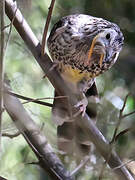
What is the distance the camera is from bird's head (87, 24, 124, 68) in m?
2.43

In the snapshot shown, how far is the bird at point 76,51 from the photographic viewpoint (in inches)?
97.7

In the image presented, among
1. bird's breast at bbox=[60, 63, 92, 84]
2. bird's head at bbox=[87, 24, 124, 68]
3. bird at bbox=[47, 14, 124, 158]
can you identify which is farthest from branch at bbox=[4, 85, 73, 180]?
bird's head at bbox=[87, 24, 124, 68]

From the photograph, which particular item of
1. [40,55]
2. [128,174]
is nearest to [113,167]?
[128,174]

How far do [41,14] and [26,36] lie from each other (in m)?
1.58

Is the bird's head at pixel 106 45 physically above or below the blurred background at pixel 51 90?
above

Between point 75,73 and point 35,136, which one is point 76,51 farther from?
point 35,136

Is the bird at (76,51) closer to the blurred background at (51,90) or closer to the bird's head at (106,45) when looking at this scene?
the bird's head at (106,45)

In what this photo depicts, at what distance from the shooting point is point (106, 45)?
243cm

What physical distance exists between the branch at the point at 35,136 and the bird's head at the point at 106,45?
54 cm

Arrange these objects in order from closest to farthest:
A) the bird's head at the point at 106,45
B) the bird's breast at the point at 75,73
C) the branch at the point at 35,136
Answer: the branch at the point at 35,136
the bird's head at the point at 106,45
the bird's breast at the point at 75,73

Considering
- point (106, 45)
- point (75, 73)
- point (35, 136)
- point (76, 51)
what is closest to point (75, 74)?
point (75, 73)

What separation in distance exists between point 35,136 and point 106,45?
618 mm

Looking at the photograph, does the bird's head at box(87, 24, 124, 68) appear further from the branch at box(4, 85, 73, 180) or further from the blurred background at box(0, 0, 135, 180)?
the branch at box(4, 85, 73, 180)

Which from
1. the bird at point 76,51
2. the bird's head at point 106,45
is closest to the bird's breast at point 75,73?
the bird at point 76,51
